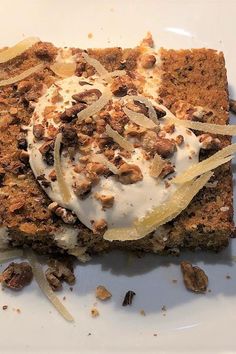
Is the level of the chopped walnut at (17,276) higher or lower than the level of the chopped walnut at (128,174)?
lower

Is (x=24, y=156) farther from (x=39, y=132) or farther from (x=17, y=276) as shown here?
(x=17, y=276)

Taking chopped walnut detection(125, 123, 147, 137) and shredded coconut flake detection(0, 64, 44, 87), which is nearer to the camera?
chopped walnut detection(125, 123, 147, 137)

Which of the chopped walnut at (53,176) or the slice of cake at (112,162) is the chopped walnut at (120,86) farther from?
the chopped walnut at (53,176)

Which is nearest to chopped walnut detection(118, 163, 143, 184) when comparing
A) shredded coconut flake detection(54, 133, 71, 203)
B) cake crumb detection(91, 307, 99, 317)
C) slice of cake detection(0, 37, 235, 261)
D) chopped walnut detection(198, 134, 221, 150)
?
slice of cake detection(0, 37, 235, 261)

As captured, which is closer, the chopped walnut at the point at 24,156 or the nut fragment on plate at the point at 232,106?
the chopped walnut at the point at 24,156

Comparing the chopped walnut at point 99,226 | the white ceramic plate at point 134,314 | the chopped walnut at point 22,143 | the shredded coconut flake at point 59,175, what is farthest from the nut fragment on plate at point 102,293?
the chopped walnut at point 22,143

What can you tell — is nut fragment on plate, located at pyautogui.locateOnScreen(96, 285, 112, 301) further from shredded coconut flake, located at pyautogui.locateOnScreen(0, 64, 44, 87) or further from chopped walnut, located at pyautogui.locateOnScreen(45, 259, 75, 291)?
shredded coconut flake, located at pyautogui.locateOnScreen(0, 64, 44, 87)

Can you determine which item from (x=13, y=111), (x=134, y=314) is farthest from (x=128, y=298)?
(x=13, y=111)
